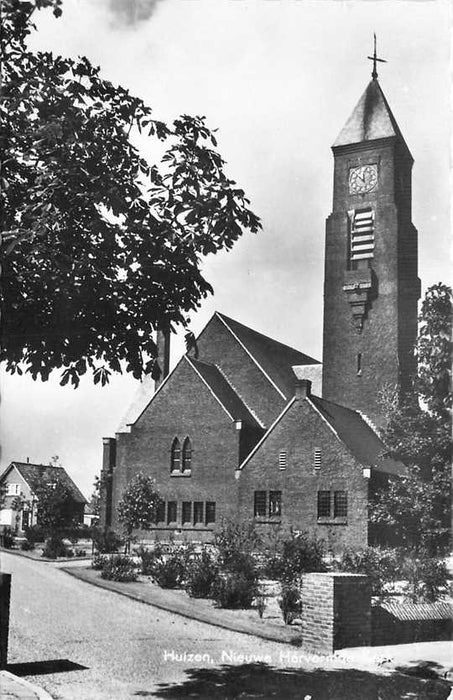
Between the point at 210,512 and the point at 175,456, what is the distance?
4425 mm

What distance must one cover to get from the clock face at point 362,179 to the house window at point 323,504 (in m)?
18.5

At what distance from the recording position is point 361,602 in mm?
13680

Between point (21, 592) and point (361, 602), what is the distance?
33.3 feet

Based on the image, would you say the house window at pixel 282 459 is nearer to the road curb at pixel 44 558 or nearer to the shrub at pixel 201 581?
the road curb at pixel 44 558

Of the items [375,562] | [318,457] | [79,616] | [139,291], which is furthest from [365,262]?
[139,291]

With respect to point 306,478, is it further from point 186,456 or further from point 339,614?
point 339,614

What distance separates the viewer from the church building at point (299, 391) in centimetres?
4212

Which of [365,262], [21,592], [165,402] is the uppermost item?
[365,262]

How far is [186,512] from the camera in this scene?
150 ft

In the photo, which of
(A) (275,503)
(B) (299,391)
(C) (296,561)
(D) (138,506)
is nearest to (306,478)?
(A) (275,503)

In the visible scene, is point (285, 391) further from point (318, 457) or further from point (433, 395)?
point (433, 395)

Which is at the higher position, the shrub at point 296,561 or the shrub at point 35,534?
the shrub at point 296,561

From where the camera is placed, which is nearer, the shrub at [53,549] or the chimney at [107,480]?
the shrub at [53,549]

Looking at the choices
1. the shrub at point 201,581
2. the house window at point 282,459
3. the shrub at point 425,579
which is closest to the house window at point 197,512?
the house window at point 282,459
